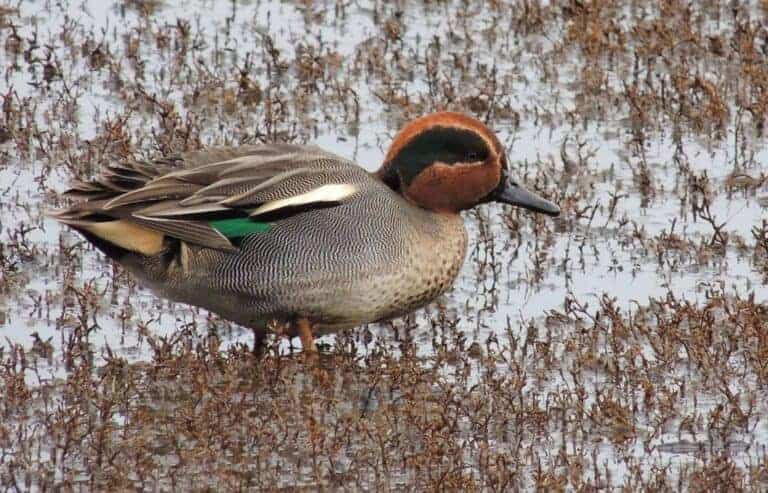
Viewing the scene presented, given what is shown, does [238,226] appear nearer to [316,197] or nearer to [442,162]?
[316,197]

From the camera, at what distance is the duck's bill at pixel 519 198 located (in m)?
7.89

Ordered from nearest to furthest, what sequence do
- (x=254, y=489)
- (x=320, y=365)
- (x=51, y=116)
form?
(x=254, y=489) → (x=320, y=365) → (x=51, y=116)

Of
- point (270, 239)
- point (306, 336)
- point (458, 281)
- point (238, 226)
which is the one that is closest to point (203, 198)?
point (238, 226)

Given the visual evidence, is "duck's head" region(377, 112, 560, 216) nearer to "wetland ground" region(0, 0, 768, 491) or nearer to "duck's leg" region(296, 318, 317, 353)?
"wetland ground" region(0, 0, 768, 491)

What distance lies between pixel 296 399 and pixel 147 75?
4.43 meters

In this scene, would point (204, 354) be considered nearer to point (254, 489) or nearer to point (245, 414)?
point (245, 414)

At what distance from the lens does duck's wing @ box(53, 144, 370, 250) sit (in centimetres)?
726

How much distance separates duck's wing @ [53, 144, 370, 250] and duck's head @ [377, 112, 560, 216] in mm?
250

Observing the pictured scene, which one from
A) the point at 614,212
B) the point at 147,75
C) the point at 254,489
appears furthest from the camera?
the point at 147,75

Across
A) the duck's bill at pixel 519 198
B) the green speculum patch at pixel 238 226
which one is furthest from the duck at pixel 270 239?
the duck's bill at pixel 519 198

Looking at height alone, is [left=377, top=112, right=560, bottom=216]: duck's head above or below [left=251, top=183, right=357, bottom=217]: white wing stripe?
above

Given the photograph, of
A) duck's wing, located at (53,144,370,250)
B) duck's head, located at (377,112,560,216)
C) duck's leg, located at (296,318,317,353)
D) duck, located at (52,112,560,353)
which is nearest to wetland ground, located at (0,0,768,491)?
duck's leg, located at (296,318,317,353)

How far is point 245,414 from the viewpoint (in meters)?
6.75

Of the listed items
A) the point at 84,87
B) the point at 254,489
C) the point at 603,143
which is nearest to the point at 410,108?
the point at 603,143
